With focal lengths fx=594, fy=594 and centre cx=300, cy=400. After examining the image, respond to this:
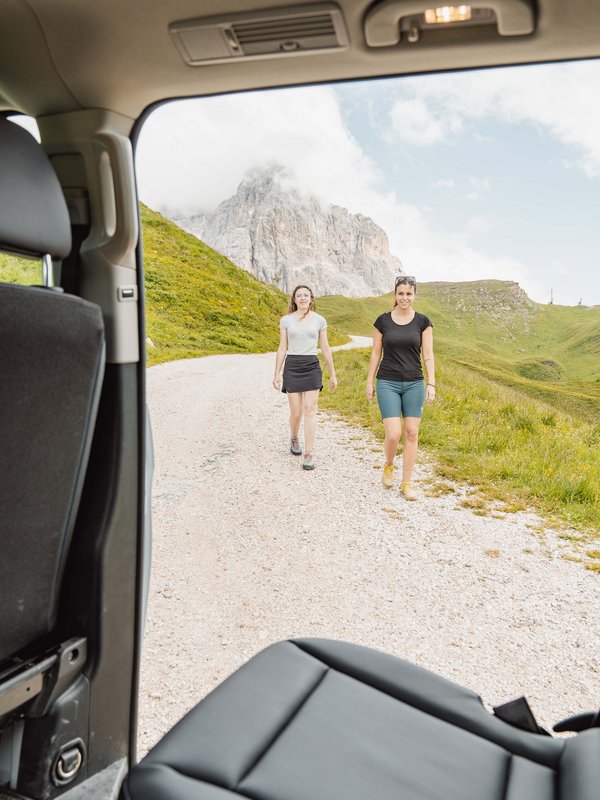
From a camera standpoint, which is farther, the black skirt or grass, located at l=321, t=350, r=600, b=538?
the black skirt

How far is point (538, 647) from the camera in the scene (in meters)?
3.41

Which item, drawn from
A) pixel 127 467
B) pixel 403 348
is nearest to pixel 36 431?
pixel 127 467

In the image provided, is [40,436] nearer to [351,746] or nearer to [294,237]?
[351,746]

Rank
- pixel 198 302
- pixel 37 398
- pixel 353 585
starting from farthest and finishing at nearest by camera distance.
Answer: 1. pixel 198 302
2. pixel 353 585
3. pixel 37 398

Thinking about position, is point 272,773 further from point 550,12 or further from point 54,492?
point 550,12

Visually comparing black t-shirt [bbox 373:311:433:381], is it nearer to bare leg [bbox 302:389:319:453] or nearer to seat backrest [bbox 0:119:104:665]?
bare leg [bbox 302:389:319:453]

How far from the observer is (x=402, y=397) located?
5707 millimetres

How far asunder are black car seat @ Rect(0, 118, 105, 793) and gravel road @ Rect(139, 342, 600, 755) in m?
1.37

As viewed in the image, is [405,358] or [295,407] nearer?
[405,358]

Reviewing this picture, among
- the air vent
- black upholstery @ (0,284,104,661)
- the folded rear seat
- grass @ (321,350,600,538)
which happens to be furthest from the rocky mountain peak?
the folded rear seat

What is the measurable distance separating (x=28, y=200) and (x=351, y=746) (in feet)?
4.69

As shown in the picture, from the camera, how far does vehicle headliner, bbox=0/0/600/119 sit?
4.55ft

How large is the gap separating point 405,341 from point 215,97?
3.99 meters

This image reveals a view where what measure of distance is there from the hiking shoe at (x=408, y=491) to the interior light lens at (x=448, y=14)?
4.85 meters
